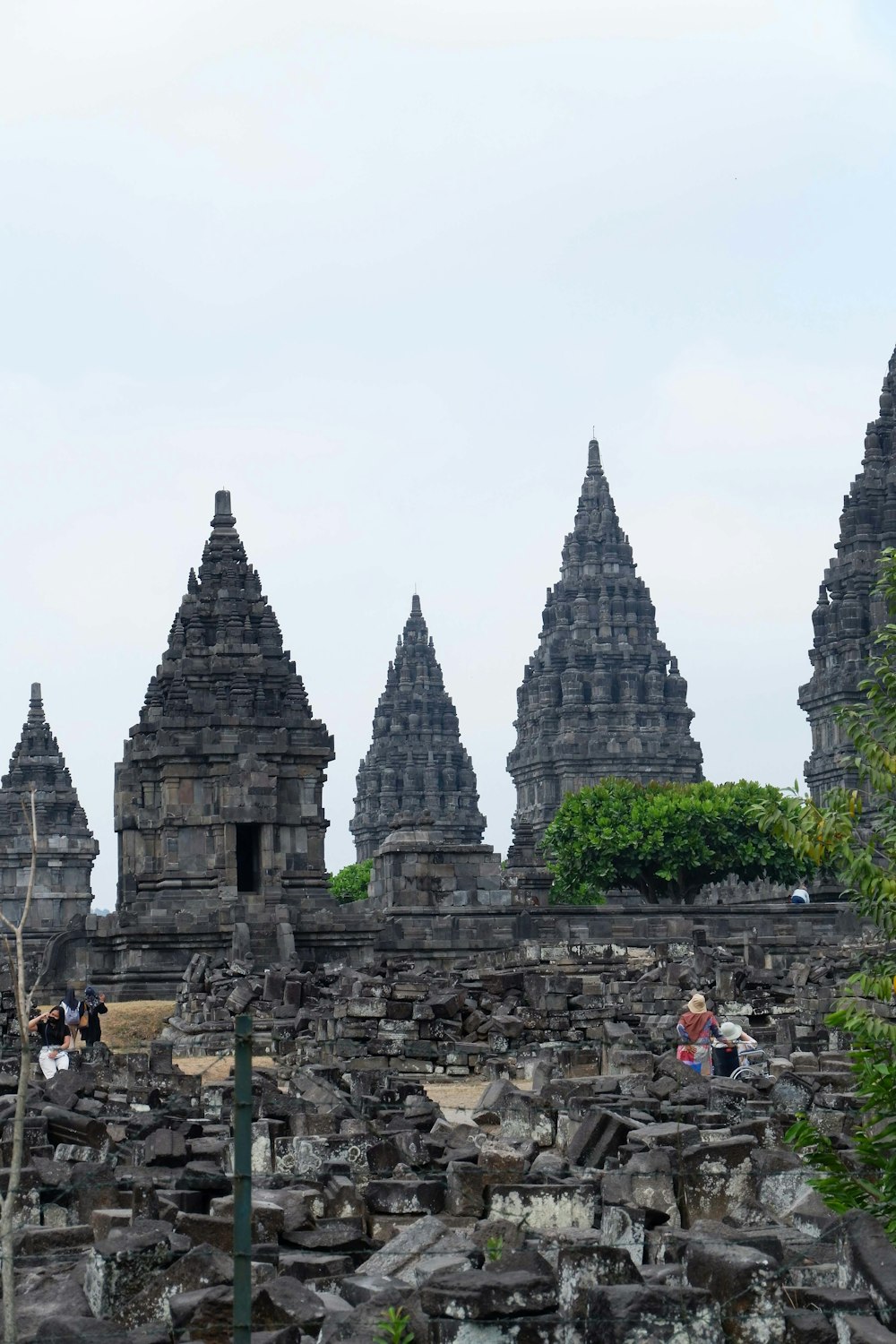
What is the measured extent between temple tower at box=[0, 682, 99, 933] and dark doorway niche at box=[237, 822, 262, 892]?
38.8 metres

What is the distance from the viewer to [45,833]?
90.4m

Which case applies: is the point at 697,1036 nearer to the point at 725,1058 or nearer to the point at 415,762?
the point at 725,1058

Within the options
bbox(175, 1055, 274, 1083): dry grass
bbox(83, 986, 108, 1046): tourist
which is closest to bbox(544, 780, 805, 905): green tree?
bbox(175, 1055, 274, 1083): dry grass

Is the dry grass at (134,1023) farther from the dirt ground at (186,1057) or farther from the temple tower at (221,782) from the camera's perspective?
the temple tower at (221,782)

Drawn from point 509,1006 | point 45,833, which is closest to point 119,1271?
point 509,1006

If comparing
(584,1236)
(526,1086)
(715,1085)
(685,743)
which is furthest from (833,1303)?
(685,743)

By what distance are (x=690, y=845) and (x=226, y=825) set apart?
2147 centimetres

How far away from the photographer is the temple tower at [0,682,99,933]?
8975 cm

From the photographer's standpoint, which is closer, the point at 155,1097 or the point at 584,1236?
the point at 584,1236

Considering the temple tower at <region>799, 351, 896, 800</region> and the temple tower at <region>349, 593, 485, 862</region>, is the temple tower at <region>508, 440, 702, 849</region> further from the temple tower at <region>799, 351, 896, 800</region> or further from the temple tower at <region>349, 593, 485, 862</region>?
the temple tower at <region>799, 351, 896, 800</region>

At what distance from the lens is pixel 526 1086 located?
23.3 meters

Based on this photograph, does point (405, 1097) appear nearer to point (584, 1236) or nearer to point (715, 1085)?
point (715, 1085)

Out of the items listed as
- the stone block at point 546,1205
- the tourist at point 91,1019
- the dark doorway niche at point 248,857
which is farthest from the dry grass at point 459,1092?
the dark doorway niche at point 248,857

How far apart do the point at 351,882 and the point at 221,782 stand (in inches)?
1799
